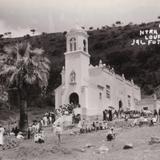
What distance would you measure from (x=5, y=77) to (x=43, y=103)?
52257 mm

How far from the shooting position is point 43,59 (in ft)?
143

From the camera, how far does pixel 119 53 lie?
12056 centimetres

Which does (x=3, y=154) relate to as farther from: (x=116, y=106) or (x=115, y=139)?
(x=116, y=106)

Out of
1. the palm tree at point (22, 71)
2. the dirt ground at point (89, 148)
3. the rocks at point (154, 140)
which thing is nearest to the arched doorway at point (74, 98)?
the palm tree at point (22, 71)

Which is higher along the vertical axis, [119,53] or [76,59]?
[119,53]

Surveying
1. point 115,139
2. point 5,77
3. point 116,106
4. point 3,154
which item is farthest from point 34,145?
point 116,106

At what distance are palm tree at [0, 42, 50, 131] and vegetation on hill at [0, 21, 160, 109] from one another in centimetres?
5110

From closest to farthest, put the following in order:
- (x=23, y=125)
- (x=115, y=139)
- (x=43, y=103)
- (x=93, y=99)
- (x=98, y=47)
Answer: (x=115, y=139)
(x=23, y=125)
(x=93, y=99)
(x=43, y=103)
(x=98, y=47)

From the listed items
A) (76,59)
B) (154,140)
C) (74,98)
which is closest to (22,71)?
(154,140)

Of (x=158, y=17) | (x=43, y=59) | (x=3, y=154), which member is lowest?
(x=3, y=154)

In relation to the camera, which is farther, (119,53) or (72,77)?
(119,53)

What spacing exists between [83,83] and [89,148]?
1067 inches

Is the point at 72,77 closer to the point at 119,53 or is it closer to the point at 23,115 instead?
the point at 23,115

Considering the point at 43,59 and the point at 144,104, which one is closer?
the point at 43,59
